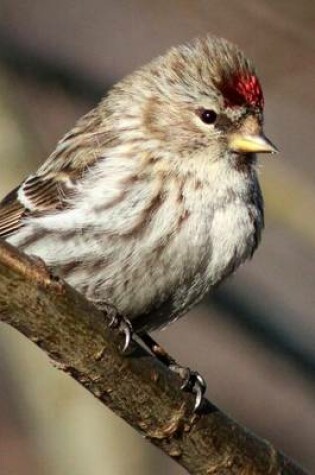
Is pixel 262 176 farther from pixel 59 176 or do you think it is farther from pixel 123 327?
pixel 123 327

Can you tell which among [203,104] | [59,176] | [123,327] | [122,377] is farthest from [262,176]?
[122,377]

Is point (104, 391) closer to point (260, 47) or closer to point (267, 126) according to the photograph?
point (260, 47)

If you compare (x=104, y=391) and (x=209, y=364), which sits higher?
(x=104, y=391)

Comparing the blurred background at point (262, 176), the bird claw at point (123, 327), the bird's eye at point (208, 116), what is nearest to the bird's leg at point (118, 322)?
the bird claw at point (123, 327)

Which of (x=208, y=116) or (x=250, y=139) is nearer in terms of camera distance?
(x=250, y=139)

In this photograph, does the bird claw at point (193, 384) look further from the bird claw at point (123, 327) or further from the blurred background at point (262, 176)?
the blurred background at point (262, 176)

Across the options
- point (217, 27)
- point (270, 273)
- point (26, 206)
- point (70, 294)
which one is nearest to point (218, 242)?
point (26, 206)
